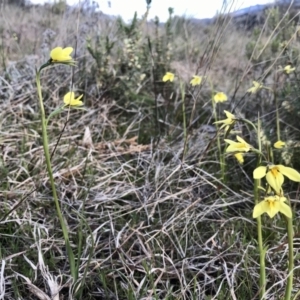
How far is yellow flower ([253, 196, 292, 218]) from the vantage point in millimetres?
767

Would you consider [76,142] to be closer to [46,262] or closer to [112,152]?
[112,152]

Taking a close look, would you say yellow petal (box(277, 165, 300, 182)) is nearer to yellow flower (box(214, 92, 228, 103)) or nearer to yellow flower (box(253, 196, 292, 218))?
yellow flower (box(253, 196, 292, 218))

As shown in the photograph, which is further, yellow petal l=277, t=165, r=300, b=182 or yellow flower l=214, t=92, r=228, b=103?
yellow flower l=214, t=92, r=228, b=103

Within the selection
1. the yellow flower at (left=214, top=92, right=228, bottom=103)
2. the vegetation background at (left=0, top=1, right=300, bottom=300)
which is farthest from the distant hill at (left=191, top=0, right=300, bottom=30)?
the yellow flower at (left=214, top=92, right=228, bottom=103)

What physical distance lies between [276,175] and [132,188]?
754mm

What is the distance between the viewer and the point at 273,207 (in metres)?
0.78

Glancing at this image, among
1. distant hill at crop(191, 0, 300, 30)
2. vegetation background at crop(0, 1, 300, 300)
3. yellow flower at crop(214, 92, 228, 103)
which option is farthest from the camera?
distant hill at crop(191, 0, 300, 30)

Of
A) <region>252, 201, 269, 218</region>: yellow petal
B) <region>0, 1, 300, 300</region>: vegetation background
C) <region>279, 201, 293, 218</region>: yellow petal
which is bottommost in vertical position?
<region>0, 1, 300, 300</region>: vegetation background

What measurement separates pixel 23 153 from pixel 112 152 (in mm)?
351

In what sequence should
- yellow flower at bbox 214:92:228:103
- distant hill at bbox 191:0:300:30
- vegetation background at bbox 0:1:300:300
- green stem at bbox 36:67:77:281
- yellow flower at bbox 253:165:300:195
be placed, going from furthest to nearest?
1. distant hill at bbox 191:0:300:30
2. yellow flower at bbox 214:92:228:103
3. vegetation background at bbox 0:1:300:300
4. green stem at bbox 36:67:77:281
5. yellow flower at bbox 253:165:300:195

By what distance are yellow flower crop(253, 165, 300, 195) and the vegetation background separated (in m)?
0.30

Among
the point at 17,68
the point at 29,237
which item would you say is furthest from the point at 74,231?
the point at 17,68

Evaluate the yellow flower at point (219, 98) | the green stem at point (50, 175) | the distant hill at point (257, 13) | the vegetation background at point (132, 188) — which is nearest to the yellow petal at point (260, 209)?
the vegetation background at point (132, 188)

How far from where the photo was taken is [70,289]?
0.98m
